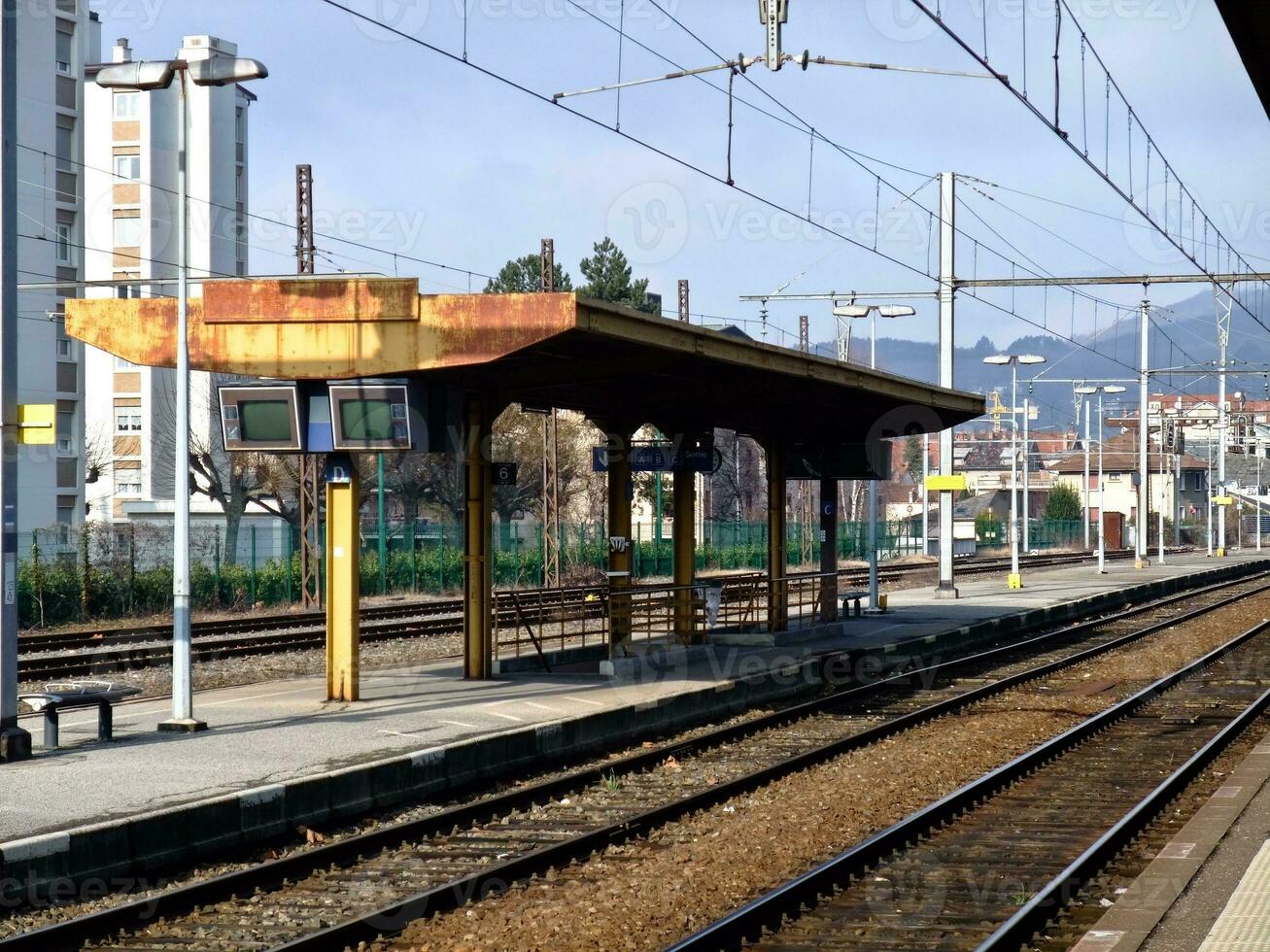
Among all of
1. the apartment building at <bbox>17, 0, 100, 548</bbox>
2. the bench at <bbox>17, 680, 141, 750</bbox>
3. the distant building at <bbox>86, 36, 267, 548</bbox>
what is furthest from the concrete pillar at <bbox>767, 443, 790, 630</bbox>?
the distant building at <bbox>86, 36, 267, 548</bbox>

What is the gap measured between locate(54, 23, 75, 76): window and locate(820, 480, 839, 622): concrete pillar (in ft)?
120

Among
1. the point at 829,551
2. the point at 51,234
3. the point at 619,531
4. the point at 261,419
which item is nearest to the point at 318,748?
the point at 261,419

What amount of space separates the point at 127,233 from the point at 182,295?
5807cm

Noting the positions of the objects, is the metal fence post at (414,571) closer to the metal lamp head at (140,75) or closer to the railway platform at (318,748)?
the railway platform at (318,748)

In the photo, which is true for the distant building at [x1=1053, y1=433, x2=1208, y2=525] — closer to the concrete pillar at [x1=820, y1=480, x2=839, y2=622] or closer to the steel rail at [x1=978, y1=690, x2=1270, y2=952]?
the concrete pillar at [x1=820, y1=480, x2=839, y2=622]

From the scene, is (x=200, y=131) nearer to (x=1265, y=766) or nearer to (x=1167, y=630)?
(x=1167, y=630)

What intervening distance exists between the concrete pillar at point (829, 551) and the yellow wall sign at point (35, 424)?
15.8 m

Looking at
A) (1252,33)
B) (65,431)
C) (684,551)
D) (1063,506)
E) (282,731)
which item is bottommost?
(282,731)

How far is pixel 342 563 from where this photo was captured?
1552 centimetres

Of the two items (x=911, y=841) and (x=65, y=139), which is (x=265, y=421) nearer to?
(x=911, y=841)

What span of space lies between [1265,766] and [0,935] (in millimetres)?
10158

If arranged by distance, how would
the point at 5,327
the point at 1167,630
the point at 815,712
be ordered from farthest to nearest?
1. the point at 1167,630
2. the point at 815,712
3. the point at 5,327

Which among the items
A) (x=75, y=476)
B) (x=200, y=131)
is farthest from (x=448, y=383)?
(x=200, y=131)

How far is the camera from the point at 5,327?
12.5m
